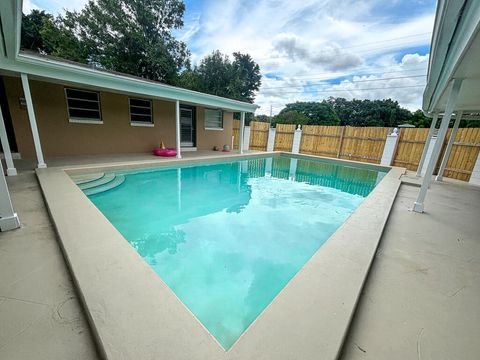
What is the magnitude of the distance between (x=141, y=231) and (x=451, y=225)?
201 inches

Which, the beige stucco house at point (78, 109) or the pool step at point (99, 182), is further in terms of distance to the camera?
the beige stucco house at point (78, 109)

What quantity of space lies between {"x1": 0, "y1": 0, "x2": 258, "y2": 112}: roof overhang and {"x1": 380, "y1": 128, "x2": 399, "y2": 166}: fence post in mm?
8337

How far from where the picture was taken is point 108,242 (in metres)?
2.18

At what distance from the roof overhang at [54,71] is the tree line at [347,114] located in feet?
92.6

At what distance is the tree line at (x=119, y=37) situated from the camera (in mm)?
15156

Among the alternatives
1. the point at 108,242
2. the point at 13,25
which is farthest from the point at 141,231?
the point at 13,25

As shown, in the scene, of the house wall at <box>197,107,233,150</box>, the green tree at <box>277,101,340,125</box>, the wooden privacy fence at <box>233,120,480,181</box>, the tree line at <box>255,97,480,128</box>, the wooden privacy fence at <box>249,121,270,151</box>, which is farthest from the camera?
the green tree at <box>277,101,340,125</box>

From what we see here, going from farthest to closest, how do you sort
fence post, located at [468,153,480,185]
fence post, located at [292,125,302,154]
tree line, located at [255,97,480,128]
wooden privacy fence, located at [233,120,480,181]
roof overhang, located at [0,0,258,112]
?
tree line, located at [255,97,480,128] < fence post, located at [292,125,302,154] < wooden privacy fence, located at [233,120,480,181] < fence post, located at [468,153,480,185] < roof overhang, located at [0,0,258,112]

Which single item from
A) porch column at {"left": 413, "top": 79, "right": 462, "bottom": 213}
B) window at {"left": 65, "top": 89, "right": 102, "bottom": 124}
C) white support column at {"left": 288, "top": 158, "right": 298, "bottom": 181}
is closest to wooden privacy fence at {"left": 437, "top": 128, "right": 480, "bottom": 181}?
white support column at {"left": 288, "top": 158, "right": 298, "bottom": 181}

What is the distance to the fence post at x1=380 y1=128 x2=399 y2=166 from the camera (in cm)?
994

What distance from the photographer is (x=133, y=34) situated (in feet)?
53.2

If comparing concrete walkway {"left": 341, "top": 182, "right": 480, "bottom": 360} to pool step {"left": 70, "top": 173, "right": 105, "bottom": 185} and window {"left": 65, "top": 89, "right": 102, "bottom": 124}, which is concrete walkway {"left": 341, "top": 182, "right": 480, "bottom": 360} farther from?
window {"left": 65, "top": 89, "right": 102, "bottom": 124}

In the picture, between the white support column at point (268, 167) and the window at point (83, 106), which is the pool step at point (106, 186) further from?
the white support column at point (268, 167)

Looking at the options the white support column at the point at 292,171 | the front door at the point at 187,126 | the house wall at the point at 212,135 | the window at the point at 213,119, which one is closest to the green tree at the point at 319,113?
the house wall at the point at 212,135
